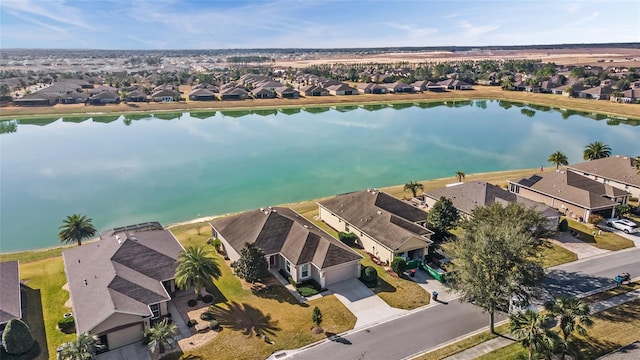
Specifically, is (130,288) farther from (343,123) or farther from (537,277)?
(343,123)

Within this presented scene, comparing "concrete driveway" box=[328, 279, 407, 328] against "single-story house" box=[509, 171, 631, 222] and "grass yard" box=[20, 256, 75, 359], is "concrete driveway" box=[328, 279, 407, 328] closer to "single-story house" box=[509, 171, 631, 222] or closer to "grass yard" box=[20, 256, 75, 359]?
"grass yard" box=[20, 256, 75, 359]

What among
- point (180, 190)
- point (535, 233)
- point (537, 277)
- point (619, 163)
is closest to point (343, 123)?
point (180, 190)

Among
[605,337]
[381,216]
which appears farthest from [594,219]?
[381,216]

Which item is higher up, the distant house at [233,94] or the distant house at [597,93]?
the distant house at [233,94]

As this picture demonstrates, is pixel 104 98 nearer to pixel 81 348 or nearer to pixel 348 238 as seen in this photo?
pixel 348 238

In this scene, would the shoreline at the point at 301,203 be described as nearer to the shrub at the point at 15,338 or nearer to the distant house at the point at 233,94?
the shrub at the point at 15,338

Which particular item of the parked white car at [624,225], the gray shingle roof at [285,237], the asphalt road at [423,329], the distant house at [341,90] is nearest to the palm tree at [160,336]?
the asphalt road at [423,329]

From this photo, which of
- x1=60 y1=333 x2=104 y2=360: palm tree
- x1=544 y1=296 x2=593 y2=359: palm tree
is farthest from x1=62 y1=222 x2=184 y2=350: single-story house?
x1=544 y1=296 x2=593 y2=359: palm tree
